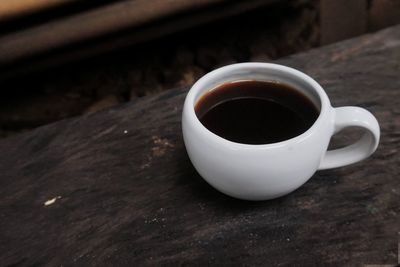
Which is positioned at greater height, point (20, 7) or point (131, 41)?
point (20, 7)

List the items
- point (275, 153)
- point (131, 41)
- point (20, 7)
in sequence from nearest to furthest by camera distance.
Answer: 1. point (275, 153)
2. point (20, 7)
3. point (131, 41)

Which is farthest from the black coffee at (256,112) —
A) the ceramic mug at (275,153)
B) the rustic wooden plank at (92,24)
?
the rustic wooden plank at (92,24)

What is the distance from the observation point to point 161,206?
68 centimetres

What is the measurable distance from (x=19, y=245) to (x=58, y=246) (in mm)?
49

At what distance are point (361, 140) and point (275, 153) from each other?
0.13 meters

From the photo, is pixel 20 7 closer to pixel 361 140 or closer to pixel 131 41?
pixel 131 41

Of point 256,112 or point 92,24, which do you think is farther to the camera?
point 92,24

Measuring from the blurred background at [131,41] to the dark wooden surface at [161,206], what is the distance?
435mm

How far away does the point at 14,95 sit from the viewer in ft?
4.92

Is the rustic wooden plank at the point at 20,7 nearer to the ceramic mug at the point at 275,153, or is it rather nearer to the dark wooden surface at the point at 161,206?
the dark wooden surface at the point at 161,206

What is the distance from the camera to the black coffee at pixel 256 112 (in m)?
0.63

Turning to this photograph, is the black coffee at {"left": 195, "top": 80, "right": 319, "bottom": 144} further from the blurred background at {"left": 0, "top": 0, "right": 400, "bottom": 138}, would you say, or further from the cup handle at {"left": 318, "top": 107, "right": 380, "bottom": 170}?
the blurred background at {"left": 0, "top": 0, "right": 400, "bottom": 138}

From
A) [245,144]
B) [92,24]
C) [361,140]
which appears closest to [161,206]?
[245,144]

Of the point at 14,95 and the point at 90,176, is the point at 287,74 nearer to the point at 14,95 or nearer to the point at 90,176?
the point at 90,176
